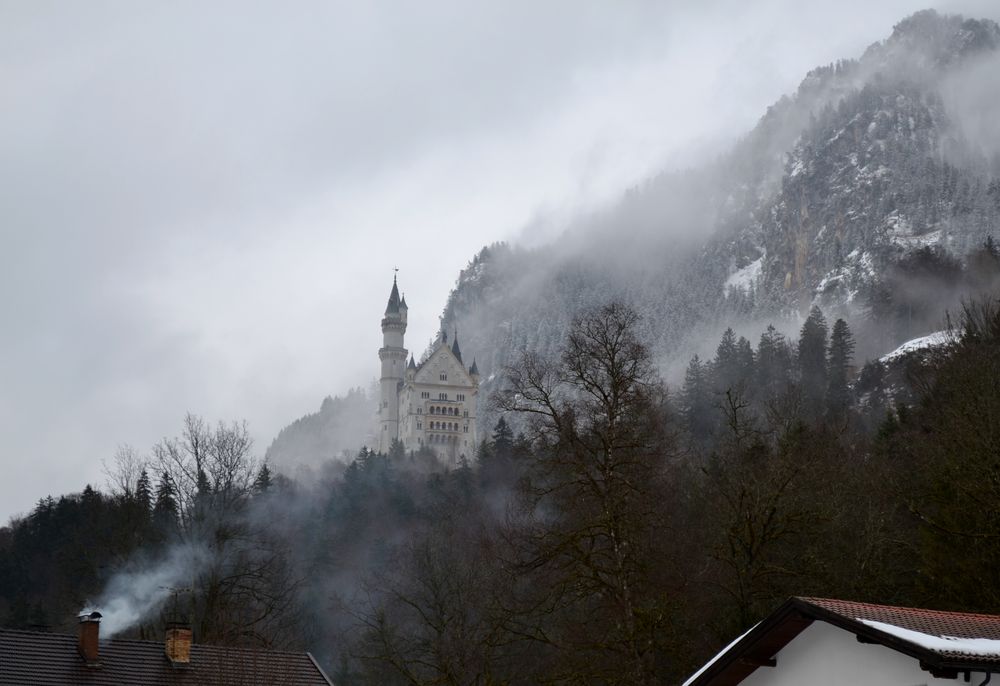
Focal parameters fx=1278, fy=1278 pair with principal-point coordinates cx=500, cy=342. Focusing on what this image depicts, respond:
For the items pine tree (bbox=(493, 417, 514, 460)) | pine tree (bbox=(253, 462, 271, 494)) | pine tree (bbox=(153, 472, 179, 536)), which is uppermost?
pine tree (bbox=(493, 417, 514, 460))

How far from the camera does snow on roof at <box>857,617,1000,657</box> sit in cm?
1319

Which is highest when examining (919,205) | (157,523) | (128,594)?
(919,205)

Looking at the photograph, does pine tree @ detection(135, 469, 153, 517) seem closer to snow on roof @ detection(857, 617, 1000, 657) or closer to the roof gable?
snow on roof @ detection(857, 617, 1000, 657)

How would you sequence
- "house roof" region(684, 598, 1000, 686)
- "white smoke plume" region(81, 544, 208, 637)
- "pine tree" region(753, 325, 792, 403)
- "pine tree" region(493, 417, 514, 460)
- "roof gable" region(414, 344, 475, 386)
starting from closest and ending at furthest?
1. "house roof" region(684, 598, 1000, 686)
2. "white smoke plume" region(81, 544, 208, 637)
3. "pine tree" region(493, 417, 514, 460)
4. "pine tree" region(753, 325, 792, 403)
5. "roof gable" region(414, 344, 475, 386)

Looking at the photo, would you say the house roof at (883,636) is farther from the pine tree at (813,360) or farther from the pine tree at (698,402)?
the pine tree at (813,360)

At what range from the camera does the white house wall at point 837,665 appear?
46.2 feet

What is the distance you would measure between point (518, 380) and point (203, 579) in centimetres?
1754

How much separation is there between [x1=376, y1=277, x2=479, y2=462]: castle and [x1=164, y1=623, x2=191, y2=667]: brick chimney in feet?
435

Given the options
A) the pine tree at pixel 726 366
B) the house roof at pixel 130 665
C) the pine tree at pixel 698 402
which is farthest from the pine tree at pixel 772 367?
the house roof at pixel 130 665

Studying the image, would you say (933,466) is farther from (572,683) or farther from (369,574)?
(369,574)

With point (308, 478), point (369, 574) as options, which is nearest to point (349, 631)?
point (369, 574)

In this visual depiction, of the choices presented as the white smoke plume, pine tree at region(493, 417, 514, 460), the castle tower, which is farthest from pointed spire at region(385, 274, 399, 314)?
the white smoke plume

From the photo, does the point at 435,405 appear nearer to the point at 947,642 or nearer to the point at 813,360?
the point at 813,360

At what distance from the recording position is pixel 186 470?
39.1 metres
